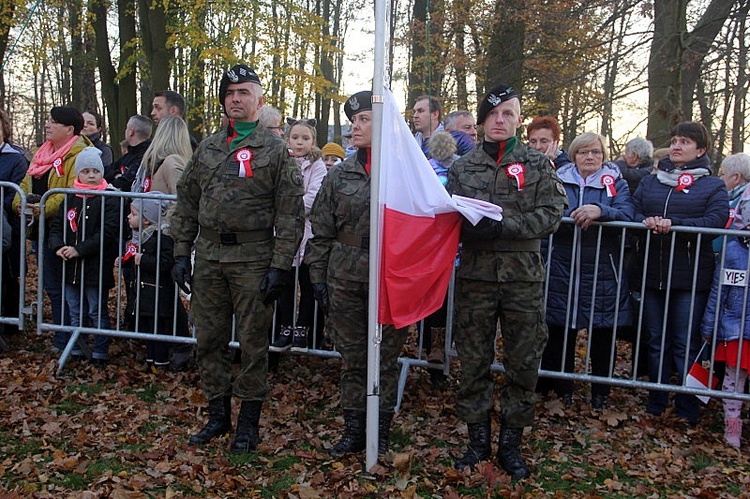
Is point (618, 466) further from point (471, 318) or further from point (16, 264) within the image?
point (16, 264)

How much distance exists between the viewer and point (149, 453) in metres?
4.70

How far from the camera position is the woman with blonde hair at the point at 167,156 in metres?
6.35

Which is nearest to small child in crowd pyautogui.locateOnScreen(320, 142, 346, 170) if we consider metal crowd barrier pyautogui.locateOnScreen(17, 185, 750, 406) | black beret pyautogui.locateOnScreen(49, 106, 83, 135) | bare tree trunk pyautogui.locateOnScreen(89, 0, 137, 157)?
metal crowd barrier pyautogui.locateOnScreen(17, 185, 750, 406)

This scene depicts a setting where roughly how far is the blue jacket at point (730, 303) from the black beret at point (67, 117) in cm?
580

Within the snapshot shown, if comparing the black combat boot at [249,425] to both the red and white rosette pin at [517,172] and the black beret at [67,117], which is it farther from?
the black beret at [67,117]

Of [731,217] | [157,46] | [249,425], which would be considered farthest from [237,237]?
[157,46]

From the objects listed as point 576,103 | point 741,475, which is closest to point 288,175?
point 741,475

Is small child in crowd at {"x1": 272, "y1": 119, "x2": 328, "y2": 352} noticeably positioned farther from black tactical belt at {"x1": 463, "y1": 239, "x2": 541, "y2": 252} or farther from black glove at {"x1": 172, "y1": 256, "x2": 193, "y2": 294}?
black tactical belt at {"x1": 463, "y1": 239, "x2": 541, "y2": 252}

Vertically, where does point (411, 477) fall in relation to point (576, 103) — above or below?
below

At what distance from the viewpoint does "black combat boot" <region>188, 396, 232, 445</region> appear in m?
4.91

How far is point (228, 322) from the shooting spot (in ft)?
16.0

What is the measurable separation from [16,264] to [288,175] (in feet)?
13.0

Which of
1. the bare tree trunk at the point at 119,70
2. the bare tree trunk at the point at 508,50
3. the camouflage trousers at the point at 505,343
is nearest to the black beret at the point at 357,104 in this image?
the camouflage trousers at the point at 505,343

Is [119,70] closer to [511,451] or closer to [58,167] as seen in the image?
[58,167]
